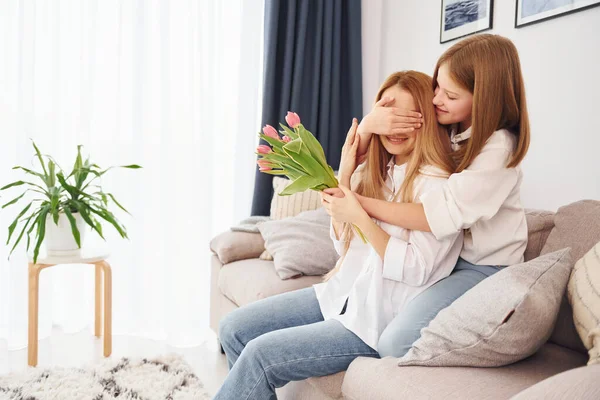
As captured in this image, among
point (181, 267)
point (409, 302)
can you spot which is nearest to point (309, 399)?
point (409, 302)

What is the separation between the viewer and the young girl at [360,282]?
1259mm

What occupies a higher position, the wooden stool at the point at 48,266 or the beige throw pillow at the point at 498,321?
the beige throw pillow at the point at 498,321

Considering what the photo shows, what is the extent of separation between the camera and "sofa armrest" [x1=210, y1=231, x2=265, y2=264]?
2.45 metres

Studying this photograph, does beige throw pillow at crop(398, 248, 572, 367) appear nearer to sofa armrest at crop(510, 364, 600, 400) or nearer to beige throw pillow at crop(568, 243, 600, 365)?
beige throw pillow at crop(568, 243, 600, 365)

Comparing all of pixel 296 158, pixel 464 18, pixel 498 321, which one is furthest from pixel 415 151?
pixel 464 18

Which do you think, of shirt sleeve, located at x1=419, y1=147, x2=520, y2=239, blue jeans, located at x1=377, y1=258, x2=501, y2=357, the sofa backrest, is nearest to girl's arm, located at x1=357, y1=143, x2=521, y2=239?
shirt sleeve, located at x1=419, y1=147, x2=520, y2=239

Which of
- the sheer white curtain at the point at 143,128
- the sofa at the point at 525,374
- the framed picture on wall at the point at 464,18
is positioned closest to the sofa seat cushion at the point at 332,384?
the sofa at the point at 525,374

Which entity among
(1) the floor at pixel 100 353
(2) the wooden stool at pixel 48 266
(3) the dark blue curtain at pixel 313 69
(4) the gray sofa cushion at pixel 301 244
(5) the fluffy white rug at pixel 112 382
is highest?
(3) the dark blue curtain at pixel 313 69

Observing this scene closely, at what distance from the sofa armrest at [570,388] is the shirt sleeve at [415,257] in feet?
1.67

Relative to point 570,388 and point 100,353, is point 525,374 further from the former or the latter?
point 100,353

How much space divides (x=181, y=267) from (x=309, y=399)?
1619mm

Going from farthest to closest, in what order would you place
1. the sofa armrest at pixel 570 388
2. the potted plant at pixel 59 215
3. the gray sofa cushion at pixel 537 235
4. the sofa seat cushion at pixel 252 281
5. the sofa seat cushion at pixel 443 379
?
1. the potted plant at pixel 59 215
2. the sofa seat cushion at pixel 252 281
3. the gray sofa cushion at pixel 537 235
4. the sofa seat cushion at pixel 443 379
5. the sofa armrest at pixel 570 388

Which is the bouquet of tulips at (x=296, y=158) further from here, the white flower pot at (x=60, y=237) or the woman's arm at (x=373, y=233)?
the white flower pot at (x=60, y=237)

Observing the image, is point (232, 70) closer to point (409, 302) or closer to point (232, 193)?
point (232, 193)
